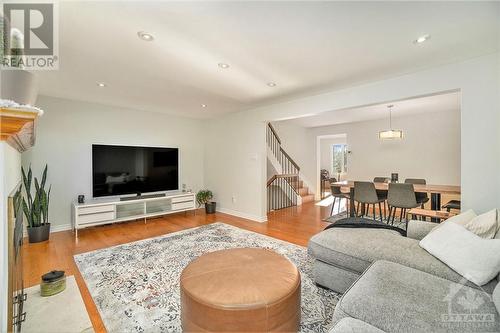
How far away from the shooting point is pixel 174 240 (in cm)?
354

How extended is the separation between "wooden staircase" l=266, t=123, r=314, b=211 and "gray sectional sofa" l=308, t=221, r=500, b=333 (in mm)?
3820

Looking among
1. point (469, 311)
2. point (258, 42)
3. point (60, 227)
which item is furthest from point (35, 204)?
point (469, 311)

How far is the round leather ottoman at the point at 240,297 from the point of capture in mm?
1295

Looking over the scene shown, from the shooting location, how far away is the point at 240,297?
136cm

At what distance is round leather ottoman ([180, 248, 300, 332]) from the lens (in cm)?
129

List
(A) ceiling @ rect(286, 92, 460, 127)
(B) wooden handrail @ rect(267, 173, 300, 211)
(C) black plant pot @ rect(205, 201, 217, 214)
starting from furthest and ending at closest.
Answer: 1. (B) wooden handrail @ rect(267, 173, 300, 211)
2. (C) black plant pot @ rect(205, 201, 217, 214)
3. (A) ceiling @ rect(286, 92, 460, 127)

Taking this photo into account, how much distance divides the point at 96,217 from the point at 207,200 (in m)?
2.37

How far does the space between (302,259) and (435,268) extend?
1.44 m

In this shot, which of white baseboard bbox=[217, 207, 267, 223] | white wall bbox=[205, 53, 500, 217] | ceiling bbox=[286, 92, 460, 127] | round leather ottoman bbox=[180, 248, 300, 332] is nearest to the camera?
round leather ottoman bbox=[180, 248, 300, 332]

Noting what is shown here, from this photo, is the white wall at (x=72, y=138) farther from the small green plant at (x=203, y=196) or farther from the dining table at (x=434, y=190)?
the dining table at (x=434, y=190)

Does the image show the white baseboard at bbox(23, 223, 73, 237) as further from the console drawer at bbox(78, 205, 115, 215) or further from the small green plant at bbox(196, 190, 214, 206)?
the small green plant at bbox(196, 190, 214, 206)

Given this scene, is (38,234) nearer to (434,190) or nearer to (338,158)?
(434,190)

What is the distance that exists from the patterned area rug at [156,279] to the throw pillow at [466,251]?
3.03ft

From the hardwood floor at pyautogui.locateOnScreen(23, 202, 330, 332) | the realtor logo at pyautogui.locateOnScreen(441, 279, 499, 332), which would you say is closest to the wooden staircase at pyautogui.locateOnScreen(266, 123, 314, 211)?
the hardwood floor at pyautogui.locateOnScreen(23, 202, 330, 332)
